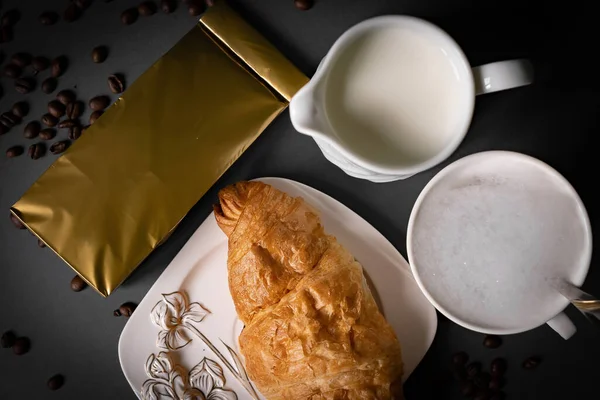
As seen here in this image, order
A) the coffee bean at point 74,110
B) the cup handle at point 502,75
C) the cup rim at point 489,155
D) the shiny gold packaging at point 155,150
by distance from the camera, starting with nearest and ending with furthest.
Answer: the cup handle at point 502,75 → the cup rim at point 489,155 → the shiny gold packaging at point 155,150 → the coffee bean at point 74,110

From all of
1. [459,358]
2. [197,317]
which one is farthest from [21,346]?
[459,358]

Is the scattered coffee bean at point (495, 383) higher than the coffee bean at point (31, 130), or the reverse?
the coffee bean at point (31, 130)

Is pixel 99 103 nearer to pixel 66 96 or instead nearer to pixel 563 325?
pixel 66 96

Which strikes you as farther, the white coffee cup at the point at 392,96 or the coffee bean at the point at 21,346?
the coffee bean at the point at 21,346

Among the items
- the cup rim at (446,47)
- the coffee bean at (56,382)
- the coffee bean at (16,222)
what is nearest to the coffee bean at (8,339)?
the coffee bean at (56,382)

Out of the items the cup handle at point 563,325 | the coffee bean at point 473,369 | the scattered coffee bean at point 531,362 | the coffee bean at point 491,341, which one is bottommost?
the scattered coffee bean at point 531,362

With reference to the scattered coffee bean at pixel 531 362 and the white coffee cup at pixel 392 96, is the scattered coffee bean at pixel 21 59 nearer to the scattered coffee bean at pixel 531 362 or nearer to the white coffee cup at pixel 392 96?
the white coffee cup at pixel 392 96
